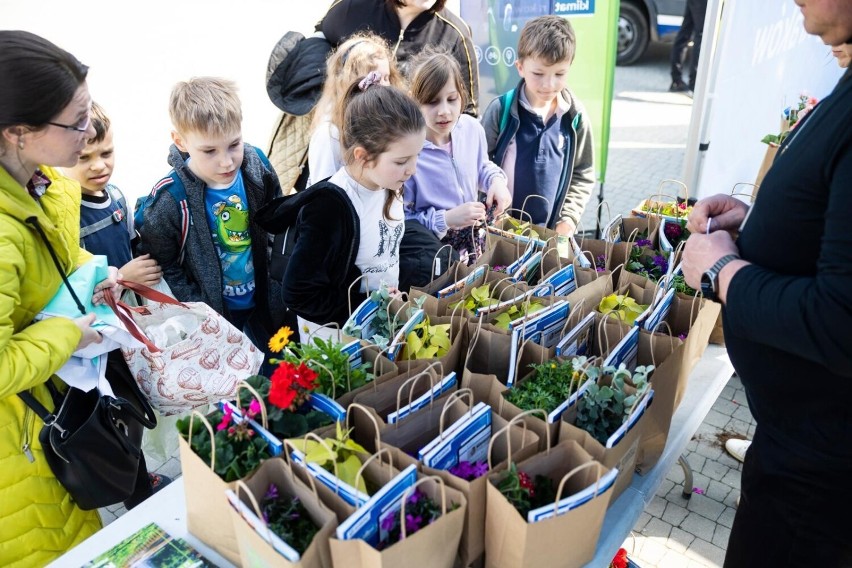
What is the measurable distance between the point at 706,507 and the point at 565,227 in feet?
4.82

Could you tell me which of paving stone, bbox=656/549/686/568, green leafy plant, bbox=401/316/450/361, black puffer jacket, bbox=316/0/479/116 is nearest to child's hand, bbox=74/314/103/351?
green leafy plant, bbox=401/316/450/361

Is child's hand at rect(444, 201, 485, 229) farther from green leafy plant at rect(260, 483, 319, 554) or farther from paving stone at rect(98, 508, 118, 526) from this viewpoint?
paving stone at rect(98, 508, 118, 526)

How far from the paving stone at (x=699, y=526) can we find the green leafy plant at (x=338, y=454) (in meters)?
1.93

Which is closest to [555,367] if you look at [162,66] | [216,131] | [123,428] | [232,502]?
[232,502]

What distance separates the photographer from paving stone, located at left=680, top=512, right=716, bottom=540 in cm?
273

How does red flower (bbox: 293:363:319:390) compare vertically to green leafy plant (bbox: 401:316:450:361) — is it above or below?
above

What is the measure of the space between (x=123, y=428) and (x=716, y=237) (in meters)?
1.78

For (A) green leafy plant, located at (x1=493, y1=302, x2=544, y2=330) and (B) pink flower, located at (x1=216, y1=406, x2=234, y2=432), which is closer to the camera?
(B) pink flower, located at (x1=216, y1=406, x2=234, y2=432)

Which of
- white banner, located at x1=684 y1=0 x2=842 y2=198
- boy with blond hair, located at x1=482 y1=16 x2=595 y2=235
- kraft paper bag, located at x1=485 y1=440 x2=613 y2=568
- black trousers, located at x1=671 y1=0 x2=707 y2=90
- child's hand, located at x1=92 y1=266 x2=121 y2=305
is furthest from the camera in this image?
black trousers, located at x1=671 y1=0 x2=707 y2=90

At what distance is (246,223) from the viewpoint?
8.44ft

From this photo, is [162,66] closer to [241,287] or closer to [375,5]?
[375,5]

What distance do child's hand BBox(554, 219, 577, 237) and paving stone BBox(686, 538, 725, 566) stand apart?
5.02ft

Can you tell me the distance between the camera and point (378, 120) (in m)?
2.13

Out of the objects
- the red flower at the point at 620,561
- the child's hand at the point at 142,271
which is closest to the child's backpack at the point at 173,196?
the child's hand at the point at 142,271
